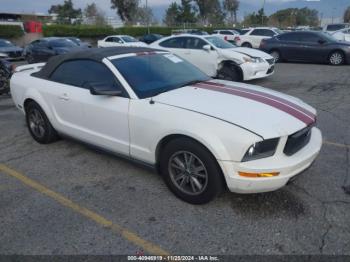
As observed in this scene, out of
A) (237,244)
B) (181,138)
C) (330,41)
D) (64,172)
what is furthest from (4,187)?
(330,41)

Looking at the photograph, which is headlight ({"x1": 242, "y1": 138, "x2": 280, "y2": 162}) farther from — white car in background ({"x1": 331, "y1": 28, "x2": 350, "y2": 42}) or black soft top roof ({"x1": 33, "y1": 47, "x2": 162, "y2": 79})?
white car in background ({"x1": 331, "y1": 28, "x2": 350, "y2": 42})

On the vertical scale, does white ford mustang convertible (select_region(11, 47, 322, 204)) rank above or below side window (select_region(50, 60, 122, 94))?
below

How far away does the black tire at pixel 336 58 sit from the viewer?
13.7m

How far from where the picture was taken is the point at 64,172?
4.20m

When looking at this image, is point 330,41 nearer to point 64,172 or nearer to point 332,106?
point 332,106

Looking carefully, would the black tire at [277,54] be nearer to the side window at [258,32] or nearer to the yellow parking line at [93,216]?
the side window at [258,32]

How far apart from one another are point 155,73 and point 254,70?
607cm

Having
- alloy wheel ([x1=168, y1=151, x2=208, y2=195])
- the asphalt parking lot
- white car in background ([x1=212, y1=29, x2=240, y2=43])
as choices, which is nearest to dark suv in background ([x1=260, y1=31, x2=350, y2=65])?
white car in background ([x1=212, y1=29, x2=240, y2=43])

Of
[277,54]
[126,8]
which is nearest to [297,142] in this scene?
[277,54]

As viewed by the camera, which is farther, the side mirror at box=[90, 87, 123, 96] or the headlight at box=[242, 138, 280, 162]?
the side mirror at box=[90, 87, 123, 96]

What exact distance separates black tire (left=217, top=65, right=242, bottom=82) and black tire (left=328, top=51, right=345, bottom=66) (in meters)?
6.60

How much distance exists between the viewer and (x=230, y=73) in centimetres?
959

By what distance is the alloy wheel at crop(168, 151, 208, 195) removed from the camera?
325 cm

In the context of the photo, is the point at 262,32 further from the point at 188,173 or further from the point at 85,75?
the point at 188,173
